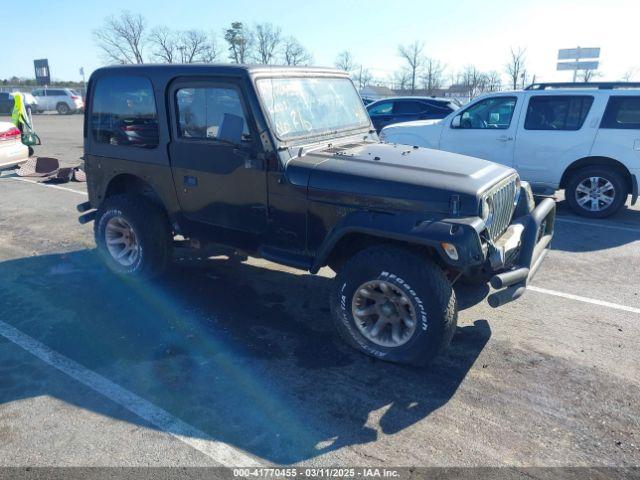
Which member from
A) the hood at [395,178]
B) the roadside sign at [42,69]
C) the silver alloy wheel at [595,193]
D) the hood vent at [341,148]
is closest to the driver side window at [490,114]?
the silver alloy wheel at [595,193]

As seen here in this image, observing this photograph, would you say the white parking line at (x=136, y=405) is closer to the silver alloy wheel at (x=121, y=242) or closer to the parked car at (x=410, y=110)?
the silver alloy wheel at (x=121, y=242)

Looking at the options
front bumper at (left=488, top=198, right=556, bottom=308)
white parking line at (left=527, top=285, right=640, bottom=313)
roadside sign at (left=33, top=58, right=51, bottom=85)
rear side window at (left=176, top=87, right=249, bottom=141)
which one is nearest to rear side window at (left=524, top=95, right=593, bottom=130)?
white parking line at (left=527, top=285, right=640, bottom=313)

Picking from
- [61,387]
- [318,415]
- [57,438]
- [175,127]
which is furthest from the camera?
[175,127]

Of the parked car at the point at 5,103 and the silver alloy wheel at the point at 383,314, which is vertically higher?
the parked car at the point at 5,103

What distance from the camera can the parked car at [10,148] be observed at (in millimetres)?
10680

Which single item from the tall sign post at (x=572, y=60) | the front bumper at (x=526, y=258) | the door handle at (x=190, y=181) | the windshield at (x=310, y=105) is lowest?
the front bumper at (x=526, y=258)

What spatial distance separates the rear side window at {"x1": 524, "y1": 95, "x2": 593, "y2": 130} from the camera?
7.78 m

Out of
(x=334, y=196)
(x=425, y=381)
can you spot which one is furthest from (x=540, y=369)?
(x=334, y=196)

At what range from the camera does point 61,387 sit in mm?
3393

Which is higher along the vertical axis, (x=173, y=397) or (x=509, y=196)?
(x=509, y=196)

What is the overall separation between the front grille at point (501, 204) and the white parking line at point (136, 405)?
2161 mm

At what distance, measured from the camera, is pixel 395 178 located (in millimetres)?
3529

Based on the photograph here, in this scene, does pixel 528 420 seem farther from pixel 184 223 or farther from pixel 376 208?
pixel 184 223

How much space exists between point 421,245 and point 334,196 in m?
0.72
